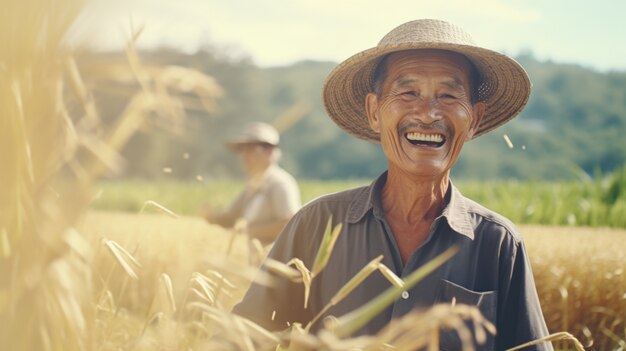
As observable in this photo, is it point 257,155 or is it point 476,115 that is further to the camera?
point 257,155

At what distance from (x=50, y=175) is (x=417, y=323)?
0.57 m

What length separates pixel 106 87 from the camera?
→ 114 cm

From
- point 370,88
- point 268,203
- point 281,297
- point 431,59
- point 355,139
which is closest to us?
point 281,297

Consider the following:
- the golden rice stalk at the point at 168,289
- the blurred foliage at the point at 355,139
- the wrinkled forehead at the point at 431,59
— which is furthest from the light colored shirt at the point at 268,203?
the blurred foliage at the point at 355,139

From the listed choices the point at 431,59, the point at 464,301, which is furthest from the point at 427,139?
the point at 464,301

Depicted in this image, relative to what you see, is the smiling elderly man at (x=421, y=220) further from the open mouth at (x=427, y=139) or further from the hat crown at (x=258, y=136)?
the hat crown at (x=258, y=136)

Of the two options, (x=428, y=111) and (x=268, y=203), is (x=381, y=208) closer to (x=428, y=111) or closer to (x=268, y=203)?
(x=428, y=111)

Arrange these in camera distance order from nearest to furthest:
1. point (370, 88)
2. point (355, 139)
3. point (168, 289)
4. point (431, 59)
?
1. point (168, 289)
2. point (431, 59)
3. point (370, 88)
4. point (355, 139)

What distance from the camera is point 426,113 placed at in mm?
2303

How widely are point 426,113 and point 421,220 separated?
1.23 ft

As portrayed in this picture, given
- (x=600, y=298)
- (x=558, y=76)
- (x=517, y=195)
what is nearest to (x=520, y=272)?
(x=600, y=298)

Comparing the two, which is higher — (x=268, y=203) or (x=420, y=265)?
(x=420, y=265)

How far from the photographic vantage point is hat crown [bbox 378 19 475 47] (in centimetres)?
230

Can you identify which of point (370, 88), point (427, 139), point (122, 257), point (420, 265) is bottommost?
point (420, 265)
